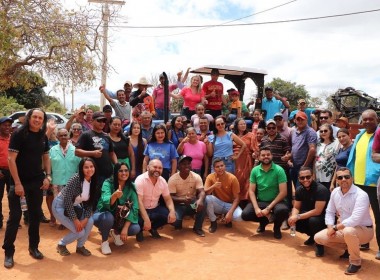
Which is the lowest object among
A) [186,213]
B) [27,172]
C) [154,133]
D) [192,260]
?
[192,260]

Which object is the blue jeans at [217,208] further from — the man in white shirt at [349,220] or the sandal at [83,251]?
the sandal at [83,251]

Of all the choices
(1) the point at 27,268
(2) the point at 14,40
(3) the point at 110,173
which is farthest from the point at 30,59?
(1) the point at 27,268

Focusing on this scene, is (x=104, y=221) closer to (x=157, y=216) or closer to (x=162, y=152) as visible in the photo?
(x=157, y=216)

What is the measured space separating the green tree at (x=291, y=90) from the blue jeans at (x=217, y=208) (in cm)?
3305

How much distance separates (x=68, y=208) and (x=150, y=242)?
1.41m

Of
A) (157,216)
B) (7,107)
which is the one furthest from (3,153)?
(7,107)

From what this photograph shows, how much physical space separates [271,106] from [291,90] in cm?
3120

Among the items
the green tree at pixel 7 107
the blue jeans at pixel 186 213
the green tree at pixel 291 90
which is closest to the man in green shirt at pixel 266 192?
the blue jeans at pixel 186 213

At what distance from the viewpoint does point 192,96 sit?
8.21 metres

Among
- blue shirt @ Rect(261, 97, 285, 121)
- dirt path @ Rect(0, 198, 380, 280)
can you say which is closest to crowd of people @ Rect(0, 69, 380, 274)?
dirt path @ Rect(0, 198, 380, 280)

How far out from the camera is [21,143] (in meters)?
4.51

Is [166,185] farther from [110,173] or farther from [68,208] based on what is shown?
[68,208]

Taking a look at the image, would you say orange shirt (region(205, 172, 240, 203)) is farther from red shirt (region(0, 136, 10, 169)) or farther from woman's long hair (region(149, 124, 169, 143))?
red shirt (region(0, 136, 10, 169))

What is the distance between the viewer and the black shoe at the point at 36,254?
4856 millimetres
